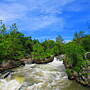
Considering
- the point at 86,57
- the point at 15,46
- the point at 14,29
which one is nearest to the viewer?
the point at 86,57

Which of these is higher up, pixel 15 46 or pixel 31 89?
pixel 15 46

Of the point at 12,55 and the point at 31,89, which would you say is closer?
the point at 31,89

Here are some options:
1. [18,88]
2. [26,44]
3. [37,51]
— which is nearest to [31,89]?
[18,88]

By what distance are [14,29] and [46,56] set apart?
8.23 metres

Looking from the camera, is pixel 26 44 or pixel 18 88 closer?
pixel 18 88

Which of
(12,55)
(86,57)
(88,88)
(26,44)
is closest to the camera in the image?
(88,88)

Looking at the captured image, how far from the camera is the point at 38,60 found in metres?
17.9

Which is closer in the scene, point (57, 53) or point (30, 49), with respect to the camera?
point (30, 49)

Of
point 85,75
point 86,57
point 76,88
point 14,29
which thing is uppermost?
point 14,29

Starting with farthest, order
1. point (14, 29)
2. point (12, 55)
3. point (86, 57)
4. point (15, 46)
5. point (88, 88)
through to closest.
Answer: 1. point (14, 29)
2. point (15, 46)
3. point (12, 55)
4. point (86, 57)
5. point (88, 88)

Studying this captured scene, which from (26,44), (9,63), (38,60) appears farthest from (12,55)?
(26,44)

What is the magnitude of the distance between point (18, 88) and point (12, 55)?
9881mm

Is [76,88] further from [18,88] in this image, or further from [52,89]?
[18,88]

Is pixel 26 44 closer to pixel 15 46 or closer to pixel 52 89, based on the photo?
pixel 15 46
